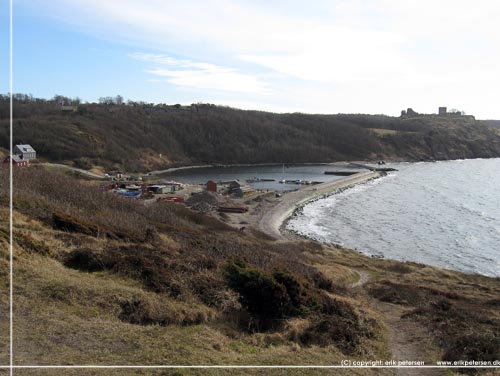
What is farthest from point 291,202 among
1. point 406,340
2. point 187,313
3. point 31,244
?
point 187,313

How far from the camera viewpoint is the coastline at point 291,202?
49.8m

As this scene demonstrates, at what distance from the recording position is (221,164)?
475ft

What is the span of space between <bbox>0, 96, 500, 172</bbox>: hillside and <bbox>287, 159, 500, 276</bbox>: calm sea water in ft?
201

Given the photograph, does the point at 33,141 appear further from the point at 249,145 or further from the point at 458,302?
the point at 458,302

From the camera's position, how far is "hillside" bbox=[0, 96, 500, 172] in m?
117

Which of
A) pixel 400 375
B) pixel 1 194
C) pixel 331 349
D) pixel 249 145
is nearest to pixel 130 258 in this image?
pixel 331 349

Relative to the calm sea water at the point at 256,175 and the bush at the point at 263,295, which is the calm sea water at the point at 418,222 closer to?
the calm sea water at the point at 256,175

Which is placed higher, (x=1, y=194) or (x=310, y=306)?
(x=1, y=194)

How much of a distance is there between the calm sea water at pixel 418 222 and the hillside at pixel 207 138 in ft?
201

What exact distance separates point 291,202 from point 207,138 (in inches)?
3822

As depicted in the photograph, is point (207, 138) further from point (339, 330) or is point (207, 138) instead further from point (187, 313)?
point (339, 330)

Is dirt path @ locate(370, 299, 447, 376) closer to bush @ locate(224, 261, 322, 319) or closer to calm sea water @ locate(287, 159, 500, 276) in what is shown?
bush @ locate(224, 261, 322, 319)

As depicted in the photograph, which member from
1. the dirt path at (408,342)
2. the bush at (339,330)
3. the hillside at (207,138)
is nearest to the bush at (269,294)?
the bush at (339,330)

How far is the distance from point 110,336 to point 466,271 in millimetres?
32785
